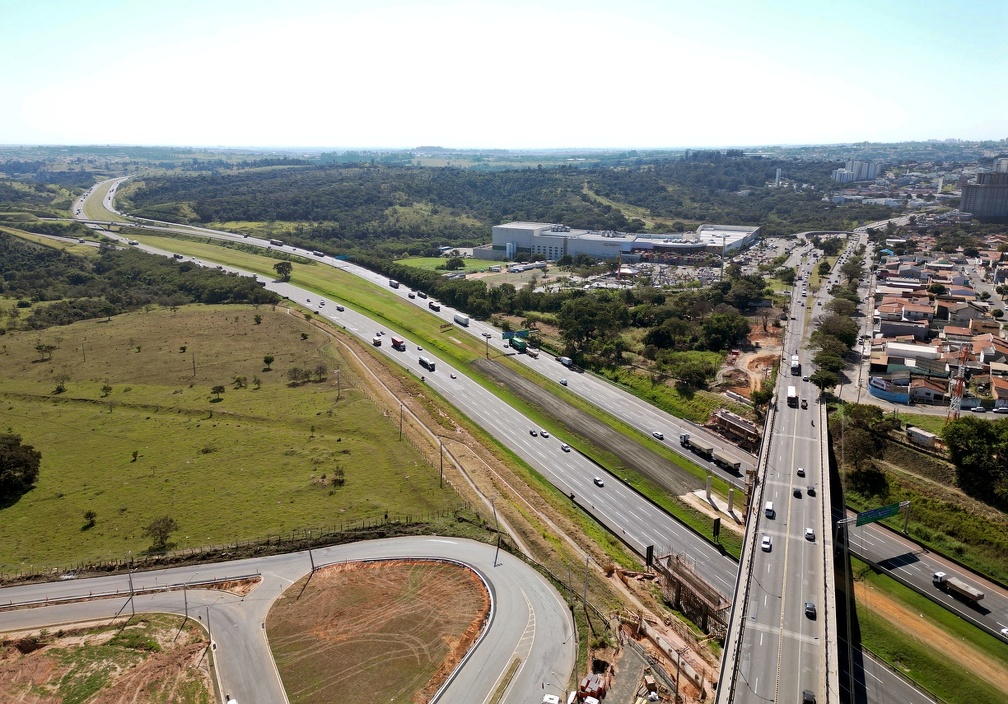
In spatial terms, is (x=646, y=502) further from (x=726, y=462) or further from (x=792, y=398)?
(x=792, y=398)

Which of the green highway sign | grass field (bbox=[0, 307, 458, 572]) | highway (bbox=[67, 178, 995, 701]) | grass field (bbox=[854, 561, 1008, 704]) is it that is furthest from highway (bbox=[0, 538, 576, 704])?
A: the green highway sign

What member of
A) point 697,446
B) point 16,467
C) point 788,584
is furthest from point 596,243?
point 16,467

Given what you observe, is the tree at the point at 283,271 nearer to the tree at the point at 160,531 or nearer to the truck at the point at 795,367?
the tree at the point at 160,531

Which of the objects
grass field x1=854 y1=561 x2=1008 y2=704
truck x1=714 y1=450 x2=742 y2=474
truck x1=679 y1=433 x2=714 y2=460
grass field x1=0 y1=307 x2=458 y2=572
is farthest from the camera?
truck x1=679 y1=433 x2=714 y2=460

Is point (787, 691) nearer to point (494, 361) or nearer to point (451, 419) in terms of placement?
point (451, 419)

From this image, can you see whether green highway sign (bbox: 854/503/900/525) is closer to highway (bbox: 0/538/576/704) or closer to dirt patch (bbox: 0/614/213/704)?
highway (bbox: 0/538/576/704)

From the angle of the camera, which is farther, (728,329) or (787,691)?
(728,329)

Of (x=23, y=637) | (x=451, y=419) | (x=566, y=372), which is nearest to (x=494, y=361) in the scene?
(x=566, y=372)

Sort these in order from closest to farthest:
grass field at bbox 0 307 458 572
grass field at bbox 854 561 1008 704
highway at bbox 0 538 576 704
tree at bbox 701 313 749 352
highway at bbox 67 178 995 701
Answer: highway at bbox 0 538 576 704
highway at bbox 67 178 995 701
grass field at bbox 854 561 1008 704
grass field at bbox 0 307 458 572
tree at bbox 701 313 749 352
